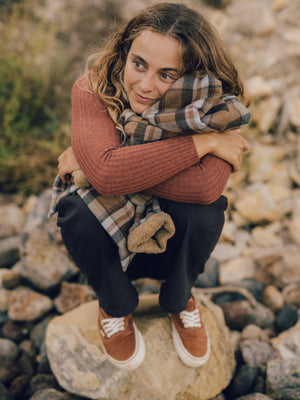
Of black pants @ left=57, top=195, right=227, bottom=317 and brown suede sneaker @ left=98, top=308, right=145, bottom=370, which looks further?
brown suede sneaker @ left=98, top=308, right=145, bottom=370

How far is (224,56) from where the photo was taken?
1.52 m

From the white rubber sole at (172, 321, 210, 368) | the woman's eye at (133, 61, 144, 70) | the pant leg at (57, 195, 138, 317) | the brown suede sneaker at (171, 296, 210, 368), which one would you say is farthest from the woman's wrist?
the white rubber sole at (172, 321, 210, 368)

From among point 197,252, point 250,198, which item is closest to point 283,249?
point 250,198

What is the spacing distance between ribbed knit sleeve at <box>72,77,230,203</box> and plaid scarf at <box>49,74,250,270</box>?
0.25 feet

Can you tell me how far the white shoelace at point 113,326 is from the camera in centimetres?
169

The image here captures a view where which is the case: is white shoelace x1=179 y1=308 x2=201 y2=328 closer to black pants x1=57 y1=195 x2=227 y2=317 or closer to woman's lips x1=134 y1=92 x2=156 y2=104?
black pants x1=57 y1=195 x2=227 y2=317

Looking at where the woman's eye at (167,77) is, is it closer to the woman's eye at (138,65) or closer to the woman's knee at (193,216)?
the woman's eye at (138,65)

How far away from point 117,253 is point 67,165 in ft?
1.65

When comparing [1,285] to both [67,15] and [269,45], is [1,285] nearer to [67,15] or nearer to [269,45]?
[67,15]

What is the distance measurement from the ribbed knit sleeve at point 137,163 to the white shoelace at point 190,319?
2.36 ft

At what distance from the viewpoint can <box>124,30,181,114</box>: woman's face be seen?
4.55 feet

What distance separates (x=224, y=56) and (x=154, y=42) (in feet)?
1.20

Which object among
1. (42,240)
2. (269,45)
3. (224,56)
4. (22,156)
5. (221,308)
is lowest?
(221,308)

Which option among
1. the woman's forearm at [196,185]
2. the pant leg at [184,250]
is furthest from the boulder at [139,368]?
the woman's forearm at [196,185]
